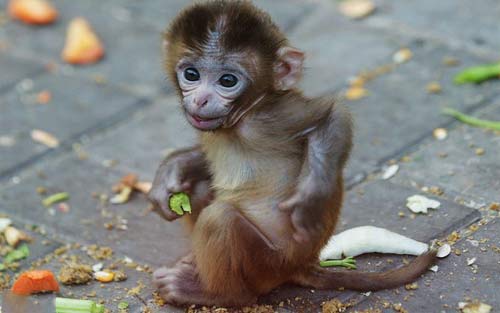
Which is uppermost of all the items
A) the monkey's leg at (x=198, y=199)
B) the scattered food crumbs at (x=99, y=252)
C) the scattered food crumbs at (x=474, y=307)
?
the monkey's leg at (x=198, y=199)

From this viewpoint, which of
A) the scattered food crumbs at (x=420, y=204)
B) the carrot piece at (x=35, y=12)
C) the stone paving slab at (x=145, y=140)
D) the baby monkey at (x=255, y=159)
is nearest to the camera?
the baby monkey at (x=255, y=159)

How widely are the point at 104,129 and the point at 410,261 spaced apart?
2595 mm

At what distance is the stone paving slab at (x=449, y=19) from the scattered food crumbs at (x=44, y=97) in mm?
A: 2294

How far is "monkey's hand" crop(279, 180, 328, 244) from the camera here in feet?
12.8

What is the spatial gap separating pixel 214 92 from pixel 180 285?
826 mm

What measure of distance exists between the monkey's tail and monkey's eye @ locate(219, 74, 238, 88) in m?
0.85

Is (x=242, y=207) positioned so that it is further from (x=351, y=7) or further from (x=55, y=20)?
(x=55, y=20)

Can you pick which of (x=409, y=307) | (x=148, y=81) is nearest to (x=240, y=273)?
(x=409, y=307)

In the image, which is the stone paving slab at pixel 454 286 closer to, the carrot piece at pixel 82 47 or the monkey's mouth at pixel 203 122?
the monkey's mouth at pixel 203 122

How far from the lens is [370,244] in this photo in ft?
14.8

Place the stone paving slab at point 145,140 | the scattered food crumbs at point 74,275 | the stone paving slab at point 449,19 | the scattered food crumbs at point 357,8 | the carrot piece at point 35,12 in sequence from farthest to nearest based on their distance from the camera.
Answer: the carrot piece at point 35,12, the scattered food crumbs at point 357,8, the stone paving slab at point 449,19, the stone paving slab at point 145,140, the scattered food crumbs at point 74,275

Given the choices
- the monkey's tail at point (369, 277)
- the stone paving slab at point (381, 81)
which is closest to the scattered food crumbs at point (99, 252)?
the monkey's tail at point (369, 277)

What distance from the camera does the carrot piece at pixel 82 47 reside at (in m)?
7.25

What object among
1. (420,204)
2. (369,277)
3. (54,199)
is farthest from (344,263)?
(54,199)
